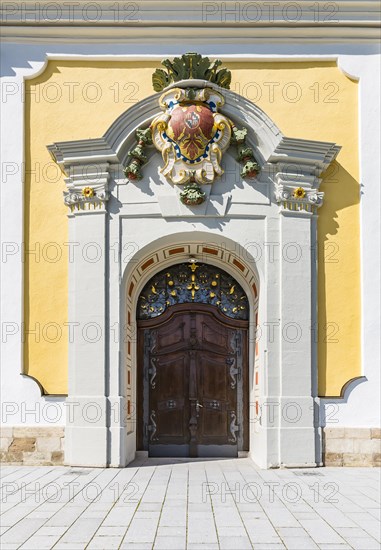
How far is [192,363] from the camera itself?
12.3 m

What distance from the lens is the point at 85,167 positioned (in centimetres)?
1116

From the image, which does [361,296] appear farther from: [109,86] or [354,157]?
[109,86]

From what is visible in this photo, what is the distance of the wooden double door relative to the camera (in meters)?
12.2

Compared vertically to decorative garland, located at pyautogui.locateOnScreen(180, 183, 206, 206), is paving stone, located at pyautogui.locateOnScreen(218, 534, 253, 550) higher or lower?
lower

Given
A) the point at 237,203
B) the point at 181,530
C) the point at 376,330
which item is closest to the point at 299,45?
the point at 237,203

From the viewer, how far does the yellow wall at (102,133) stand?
11375mm

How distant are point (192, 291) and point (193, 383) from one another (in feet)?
4.59

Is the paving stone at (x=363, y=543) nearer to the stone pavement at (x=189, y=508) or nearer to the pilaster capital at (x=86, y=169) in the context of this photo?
the stone pavement at (x=189, y=508)

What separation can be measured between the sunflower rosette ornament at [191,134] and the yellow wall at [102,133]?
33.6 inches

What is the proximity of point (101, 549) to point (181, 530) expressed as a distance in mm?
892

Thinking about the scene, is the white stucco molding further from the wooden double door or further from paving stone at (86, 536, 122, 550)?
paving stone at (86, 536, 122, 550)

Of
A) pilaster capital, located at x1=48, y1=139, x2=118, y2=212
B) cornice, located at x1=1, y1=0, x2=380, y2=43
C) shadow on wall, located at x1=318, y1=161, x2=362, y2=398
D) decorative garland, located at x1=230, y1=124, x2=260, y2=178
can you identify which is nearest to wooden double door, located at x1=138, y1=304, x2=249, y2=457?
shadow on wall, located at x1=318, y1=161, x2=362, y2=398

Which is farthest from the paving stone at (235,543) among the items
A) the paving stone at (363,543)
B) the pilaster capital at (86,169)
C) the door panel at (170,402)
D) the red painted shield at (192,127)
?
the red painted shield at (192,127)

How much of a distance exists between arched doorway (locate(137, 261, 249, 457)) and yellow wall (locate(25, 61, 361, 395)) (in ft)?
4.87
